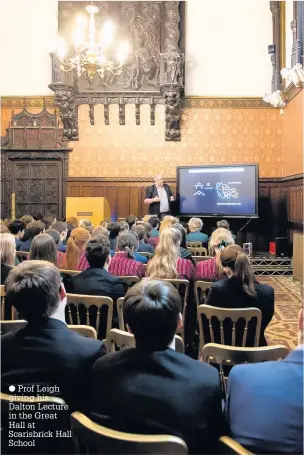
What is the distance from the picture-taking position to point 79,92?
10.6 meters

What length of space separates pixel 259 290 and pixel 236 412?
1617mm

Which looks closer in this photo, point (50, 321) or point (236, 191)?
point (50, 321)

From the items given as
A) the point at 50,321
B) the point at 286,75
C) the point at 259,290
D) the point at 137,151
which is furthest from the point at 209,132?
the point at 50,321

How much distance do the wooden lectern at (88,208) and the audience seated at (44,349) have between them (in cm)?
755

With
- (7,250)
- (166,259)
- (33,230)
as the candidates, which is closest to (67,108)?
(33,230)

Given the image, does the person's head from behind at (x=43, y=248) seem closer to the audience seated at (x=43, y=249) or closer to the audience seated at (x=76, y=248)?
the audience seated at (x=43, y=249)

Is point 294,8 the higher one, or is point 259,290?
point 294,8

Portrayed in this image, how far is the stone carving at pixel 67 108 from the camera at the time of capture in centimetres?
1034

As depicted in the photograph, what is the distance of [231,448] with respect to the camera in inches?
51.7

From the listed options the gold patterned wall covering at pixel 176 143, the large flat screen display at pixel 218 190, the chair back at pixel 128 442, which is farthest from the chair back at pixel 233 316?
the gold patterned wall covering at pixel 176 143

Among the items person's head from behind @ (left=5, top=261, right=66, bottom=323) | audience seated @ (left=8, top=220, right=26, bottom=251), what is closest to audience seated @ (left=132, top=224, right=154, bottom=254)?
audience seated @ (left=8, top=220, right=26, bottom=251)

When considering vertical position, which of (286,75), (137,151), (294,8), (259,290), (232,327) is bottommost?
(232,327)

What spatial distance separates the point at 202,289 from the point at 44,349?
1.96 metres

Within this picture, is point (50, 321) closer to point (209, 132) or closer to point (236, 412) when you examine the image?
point (236, 412)
